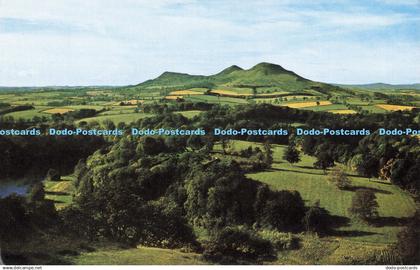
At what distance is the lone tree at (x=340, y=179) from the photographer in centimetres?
882

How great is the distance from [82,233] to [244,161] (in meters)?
3.11

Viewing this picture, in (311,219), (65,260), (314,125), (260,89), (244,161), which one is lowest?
(65,260)

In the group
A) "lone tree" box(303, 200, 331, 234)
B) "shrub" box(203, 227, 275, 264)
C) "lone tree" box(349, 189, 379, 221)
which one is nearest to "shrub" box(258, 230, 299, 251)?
"shrub" box(203, 227, 275, 264)

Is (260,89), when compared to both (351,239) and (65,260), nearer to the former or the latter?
(351,239)

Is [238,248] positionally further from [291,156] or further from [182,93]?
[182,93]

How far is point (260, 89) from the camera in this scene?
31.2 ft

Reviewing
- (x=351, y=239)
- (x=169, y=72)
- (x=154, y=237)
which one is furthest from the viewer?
(x=169, y=72)

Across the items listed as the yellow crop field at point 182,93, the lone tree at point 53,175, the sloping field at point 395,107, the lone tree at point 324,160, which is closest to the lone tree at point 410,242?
the lone tree at point 324,160

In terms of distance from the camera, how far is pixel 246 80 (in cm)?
945

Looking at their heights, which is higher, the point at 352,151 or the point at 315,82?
the point at 315,82

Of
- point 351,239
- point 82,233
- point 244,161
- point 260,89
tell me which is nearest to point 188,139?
point 244,161

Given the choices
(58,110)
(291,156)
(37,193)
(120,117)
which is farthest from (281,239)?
(58,110)

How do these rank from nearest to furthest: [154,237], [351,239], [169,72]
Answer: [351,239]
[154,237]
[169,72]

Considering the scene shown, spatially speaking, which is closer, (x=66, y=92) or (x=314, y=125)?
(x=314, y=125)
